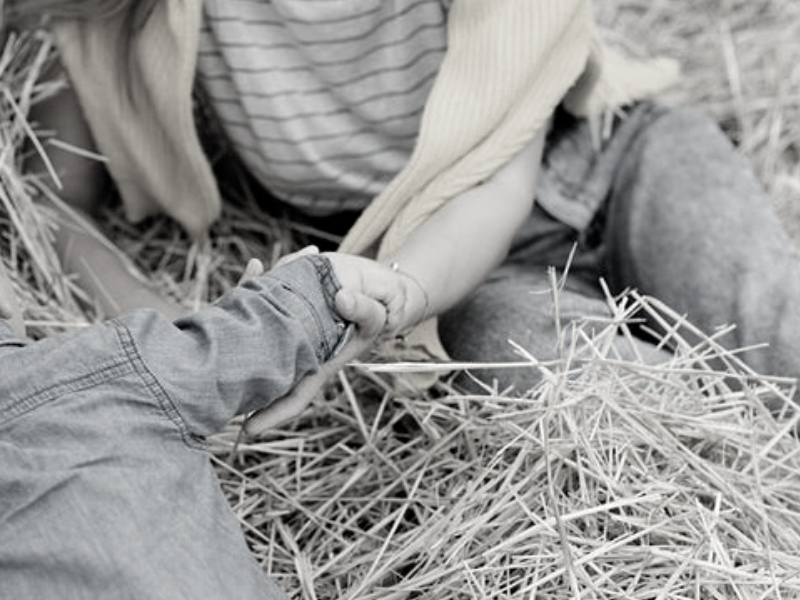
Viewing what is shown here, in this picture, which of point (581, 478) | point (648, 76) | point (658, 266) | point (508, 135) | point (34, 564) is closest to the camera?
point (34, 564)

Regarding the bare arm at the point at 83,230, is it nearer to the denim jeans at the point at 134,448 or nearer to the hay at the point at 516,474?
the hay at the point at 516,474

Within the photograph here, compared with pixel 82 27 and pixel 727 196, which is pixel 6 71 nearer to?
pixel 82 27

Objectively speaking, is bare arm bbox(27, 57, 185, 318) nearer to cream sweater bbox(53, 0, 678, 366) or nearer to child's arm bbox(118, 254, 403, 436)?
cream sweater bbox(53, 0, 678, 366)

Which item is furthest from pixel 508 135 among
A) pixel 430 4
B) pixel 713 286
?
pixel 713 286

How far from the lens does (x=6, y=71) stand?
1.20 meters

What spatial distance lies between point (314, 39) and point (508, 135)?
0.18 meters

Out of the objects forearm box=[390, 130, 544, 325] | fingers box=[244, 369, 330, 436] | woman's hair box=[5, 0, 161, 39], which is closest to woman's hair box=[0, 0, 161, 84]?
woman's hair box=[5, 0, 161, 39]

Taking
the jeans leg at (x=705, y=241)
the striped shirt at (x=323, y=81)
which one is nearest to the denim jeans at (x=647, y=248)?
the jeans leg at (x=705, y=241)

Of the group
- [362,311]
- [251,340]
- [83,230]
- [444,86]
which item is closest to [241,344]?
[251,340]

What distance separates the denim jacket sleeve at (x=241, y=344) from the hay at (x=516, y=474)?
0.09m

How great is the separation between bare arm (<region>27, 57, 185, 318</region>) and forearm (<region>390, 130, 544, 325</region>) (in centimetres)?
25

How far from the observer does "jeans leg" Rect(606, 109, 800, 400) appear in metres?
1.10

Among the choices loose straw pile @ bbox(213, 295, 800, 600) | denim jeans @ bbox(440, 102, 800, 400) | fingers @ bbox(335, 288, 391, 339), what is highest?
fingers @ bbox(335, 288, 391, 339)

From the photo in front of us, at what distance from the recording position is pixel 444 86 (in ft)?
3.45
